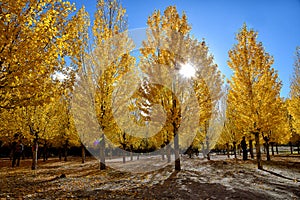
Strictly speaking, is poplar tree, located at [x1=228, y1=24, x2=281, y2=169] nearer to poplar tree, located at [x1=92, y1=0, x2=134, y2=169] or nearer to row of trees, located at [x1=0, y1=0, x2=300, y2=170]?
row of trees, located at [x1=0, y1=0, x2=300, y2=170]

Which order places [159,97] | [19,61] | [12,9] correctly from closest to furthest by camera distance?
[12,9], [19,61], [159,97]

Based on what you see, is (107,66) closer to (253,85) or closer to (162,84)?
(162,84)

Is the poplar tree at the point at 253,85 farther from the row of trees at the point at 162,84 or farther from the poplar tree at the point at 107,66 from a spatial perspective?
the poplar tree at the point at 107,66

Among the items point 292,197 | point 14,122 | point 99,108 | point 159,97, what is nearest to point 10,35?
point 159,97

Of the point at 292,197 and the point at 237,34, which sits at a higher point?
the point at 237,34

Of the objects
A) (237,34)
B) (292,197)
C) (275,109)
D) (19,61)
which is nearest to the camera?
(19,61)

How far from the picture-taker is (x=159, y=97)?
34.4ft

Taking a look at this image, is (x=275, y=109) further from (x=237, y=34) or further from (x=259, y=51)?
(x=237, y=34)

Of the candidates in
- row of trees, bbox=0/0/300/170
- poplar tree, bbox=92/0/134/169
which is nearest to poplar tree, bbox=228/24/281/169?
row of trees, bbox=0/0/300/170

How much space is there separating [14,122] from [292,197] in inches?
584

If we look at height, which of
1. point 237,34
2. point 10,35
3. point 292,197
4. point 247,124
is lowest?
point 292,197

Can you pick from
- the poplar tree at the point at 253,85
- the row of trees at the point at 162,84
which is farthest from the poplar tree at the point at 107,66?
the poplar tree at the point at 253,85

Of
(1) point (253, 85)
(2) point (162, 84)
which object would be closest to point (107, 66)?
(2) point (162, 84)

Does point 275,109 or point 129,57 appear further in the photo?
point 129,57
